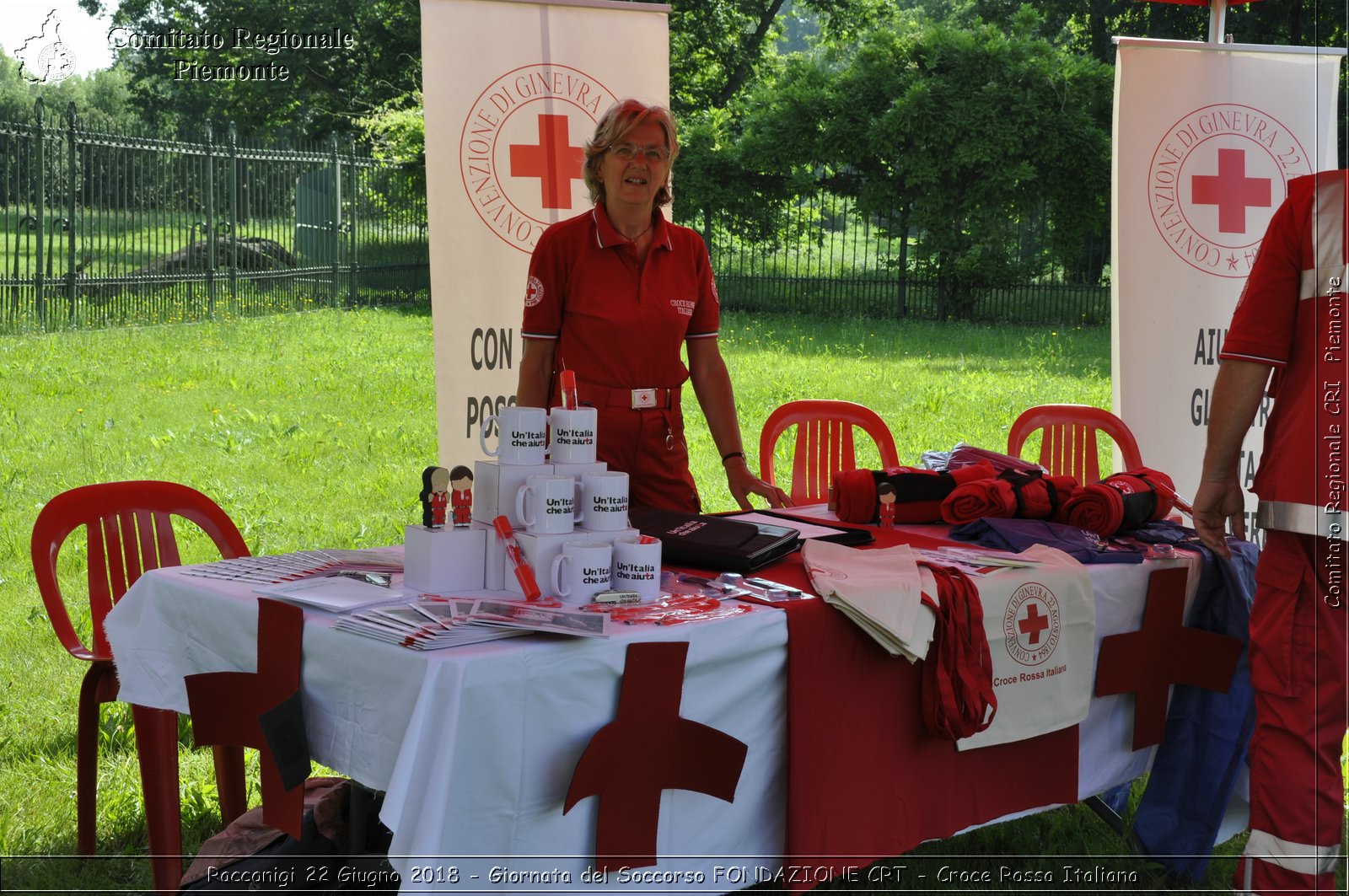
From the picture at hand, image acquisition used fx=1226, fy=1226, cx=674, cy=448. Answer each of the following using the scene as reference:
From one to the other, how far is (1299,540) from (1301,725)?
1.06ft

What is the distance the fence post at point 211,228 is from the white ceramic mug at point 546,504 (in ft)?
29.8

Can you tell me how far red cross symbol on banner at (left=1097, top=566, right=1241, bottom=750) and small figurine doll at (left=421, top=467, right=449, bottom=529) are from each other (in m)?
1.32

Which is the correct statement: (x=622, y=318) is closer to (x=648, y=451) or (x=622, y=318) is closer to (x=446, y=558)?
(x=648, y=451)

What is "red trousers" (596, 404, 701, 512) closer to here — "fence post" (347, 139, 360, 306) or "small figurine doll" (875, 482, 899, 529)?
"small figurine doll" (875, 482, 899, 529)

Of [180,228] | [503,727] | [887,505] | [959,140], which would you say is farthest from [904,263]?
[503,727]

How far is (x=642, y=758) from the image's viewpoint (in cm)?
170

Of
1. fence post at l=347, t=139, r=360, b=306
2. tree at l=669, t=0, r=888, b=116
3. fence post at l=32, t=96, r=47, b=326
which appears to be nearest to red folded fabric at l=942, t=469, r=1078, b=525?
fence post at l=32, t=96, r=47, b=326

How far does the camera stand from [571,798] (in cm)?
162

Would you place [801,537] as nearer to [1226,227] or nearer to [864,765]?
[864,765]

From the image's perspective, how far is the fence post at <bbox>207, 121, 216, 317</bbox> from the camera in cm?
1002

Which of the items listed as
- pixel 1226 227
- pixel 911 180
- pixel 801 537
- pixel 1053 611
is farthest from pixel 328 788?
pixel 911 180

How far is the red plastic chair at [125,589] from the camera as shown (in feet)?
7.52

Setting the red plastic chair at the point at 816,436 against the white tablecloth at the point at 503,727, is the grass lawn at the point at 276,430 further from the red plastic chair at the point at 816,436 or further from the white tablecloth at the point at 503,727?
the red plastic chair at the point at 816,436

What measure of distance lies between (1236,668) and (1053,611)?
53cm
